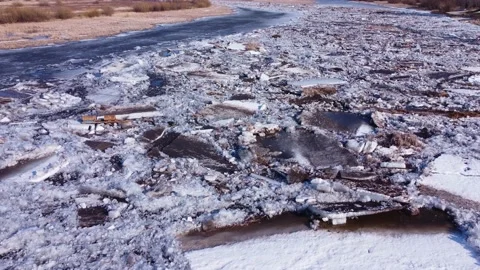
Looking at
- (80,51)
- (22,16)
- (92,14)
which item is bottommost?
(80,51)

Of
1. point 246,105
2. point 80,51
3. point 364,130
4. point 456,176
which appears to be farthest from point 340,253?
point 80,51

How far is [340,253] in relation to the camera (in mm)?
3590

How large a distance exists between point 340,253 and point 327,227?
0.43 metres

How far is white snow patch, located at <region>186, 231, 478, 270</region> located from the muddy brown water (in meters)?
0.08

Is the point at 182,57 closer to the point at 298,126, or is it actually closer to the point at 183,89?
the point at 183,89

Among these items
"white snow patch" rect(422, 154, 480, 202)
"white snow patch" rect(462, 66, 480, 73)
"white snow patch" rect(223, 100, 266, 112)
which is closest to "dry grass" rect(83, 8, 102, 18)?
"white snow patch" rect(223, 100, 266, 112)

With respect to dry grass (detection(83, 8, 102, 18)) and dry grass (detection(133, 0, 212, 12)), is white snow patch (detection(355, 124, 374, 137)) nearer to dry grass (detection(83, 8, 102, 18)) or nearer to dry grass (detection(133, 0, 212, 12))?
dry grass (detection(83, 8, 102, 18))

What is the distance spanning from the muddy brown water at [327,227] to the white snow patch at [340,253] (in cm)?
8

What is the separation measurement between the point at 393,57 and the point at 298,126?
22.4ft

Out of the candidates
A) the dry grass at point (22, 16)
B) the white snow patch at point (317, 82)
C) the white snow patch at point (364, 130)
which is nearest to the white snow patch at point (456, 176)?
the white snow patch at point (364, 130)

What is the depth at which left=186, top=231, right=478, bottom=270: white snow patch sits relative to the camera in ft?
11.3

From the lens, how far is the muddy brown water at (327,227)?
3.85m

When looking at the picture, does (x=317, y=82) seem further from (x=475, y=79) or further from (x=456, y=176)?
(x=456, y=176)

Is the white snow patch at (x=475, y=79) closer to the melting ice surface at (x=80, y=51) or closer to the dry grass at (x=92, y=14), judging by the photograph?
the melting ice surface at (x=80, y=51)
